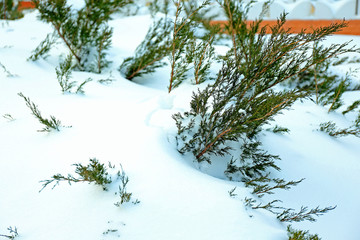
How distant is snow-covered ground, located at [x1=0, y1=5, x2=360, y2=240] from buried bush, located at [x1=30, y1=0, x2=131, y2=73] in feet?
2.18

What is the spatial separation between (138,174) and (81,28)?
8.50ft

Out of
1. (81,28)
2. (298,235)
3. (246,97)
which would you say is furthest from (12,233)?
(81,28)

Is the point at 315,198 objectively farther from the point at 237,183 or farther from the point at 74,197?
the point at 74,197

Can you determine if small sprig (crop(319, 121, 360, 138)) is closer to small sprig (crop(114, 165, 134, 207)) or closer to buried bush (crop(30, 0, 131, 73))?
small sprig (crop(114, 165, 134, 207))

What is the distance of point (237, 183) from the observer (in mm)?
1942

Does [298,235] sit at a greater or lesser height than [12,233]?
greater

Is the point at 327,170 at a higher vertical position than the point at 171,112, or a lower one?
lower

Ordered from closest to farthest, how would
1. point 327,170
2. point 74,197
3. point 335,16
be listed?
point 74,197, point 327,170, point 335,16

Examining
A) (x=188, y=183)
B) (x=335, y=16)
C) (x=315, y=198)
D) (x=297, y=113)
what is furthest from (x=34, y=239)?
(x=335, y=16)

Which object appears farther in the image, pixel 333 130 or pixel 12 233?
pixel 333 130

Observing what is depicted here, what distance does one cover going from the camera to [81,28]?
3555 mm

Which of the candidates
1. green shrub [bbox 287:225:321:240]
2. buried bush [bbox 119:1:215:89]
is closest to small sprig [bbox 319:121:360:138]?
buried bush [bbox 119:1:215:89]

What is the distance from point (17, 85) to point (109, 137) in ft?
4.76

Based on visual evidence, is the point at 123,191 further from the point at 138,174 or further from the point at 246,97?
the point at 246,97
